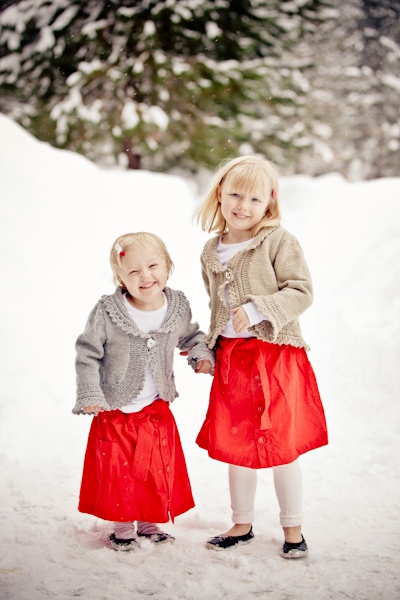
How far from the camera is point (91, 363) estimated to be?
7.59ft

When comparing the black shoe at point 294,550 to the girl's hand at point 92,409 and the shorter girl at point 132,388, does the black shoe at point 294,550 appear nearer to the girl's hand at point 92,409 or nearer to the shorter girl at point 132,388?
the shorter girl at point 132,388

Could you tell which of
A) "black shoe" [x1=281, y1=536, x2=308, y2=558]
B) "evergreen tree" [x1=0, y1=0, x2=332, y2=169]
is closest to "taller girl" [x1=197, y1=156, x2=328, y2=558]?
"black shoe" [x1=281, y1=536, x2=308, y2=558]

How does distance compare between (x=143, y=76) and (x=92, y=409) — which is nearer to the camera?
(x=92, y=409)

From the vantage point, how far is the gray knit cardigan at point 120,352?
2.33m

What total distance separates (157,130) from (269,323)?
18.5ft

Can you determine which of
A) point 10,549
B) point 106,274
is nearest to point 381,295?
point 106,274

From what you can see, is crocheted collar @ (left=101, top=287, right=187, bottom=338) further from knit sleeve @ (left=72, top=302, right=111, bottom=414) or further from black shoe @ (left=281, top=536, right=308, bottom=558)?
black shoe @ (left=281, top=536, right=308, bottom=558)

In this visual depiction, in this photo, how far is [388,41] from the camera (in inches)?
368

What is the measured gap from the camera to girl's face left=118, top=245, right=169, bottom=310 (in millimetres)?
2322


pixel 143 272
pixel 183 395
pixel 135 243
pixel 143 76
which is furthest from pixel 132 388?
pixel 143 76

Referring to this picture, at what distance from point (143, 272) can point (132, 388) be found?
0.44m

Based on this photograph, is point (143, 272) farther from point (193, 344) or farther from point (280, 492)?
point (280, 492)

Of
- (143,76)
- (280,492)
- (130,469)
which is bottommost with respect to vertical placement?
(280,492)

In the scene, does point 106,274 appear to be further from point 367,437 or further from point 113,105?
point 113,105
